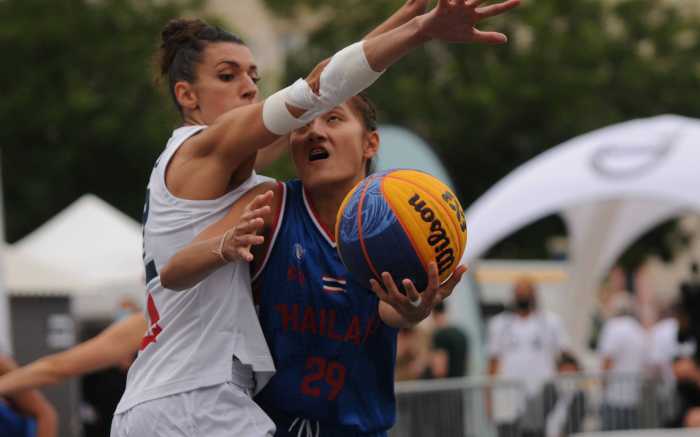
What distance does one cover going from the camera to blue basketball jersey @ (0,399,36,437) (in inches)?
313

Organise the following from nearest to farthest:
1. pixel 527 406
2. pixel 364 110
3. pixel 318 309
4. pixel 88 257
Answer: pixel 318 309 < pixel 364 110 < pixel 527 406 < pixel 88 257

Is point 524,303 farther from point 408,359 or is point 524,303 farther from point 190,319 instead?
point 190,319

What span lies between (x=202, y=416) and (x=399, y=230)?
35.3 inches

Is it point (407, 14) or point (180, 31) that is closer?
point (407, 14)

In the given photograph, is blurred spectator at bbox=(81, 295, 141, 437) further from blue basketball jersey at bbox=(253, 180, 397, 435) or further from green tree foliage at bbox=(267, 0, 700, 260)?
green tree foliage at bbox=(267, 0, 700, 260)

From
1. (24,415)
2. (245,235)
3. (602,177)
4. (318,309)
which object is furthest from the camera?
(602,177)

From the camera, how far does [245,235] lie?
4.74m

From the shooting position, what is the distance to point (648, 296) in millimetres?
35594

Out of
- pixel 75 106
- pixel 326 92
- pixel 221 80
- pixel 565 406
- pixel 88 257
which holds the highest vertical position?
pixel 75 106

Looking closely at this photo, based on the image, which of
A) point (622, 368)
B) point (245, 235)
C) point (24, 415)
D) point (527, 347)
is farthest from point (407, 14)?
point (622, 368)

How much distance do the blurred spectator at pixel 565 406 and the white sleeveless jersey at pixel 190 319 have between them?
9.91m

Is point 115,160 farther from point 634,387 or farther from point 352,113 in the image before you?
point 352,113

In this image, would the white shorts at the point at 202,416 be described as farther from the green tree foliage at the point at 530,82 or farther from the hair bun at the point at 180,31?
the green tree foliage at the point at 530,82

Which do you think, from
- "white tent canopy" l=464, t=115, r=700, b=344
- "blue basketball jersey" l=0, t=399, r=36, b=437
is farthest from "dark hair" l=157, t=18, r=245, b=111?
"white tent canopy" l=464, t=115, r=700, b=344
